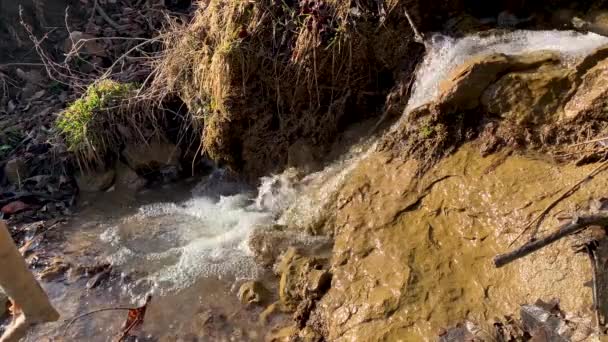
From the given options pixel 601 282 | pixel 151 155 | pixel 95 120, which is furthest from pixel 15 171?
pixel 601 282

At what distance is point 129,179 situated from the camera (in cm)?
515

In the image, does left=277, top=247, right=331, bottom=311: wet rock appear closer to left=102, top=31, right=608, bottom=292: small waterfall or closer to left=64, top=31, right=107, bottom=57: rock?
left=102, top=31, right=608, bottom=292: small waterfall

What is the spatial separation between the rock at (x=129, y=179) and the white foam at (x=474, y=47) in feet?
8.70

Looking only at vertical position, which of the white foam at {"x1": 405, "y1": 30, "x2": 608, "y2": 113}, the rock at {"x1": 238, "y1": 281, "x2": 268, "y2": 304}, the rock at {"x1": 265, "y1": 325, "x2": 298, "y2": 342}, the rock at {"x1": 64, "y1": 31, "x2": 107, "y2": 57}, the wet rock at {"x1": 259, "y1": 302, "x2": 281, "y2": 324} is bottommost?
the rock at {"x1": 265, "y1": 325, "x2": 298, "y2": 342}

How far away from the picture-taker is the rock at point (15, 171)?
5262 mm

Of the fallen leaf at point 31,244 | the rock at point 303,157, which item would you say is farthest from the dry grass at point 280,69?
the fallen leaf at point 31,244

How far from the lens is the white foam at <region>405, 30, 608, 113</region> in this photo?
11.5ft

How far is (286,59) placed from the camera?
4203 millimetres

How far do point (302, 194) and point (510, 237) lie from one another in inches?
65.8

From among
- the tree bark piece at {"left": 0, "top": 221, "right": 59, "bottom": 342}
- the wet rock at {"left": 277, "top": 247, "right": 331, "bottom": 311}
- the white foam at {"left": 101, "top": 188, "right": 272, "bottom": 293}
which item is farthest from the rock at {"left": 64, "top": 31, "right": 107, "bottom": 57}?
the tree bark piece at {"left": 0, "top": 221, "right": 59, "bottom": 342}

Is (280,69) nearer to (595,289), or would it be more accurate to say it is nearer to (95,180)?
→ (95,180)

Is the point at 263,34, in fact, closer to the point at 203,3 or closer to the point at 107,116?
the point at 203,3

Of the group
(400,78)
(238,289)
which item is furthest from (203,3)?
(238,289)

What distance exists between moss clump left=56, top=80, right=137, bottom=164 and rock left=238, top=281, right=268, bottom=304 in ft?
7.48
